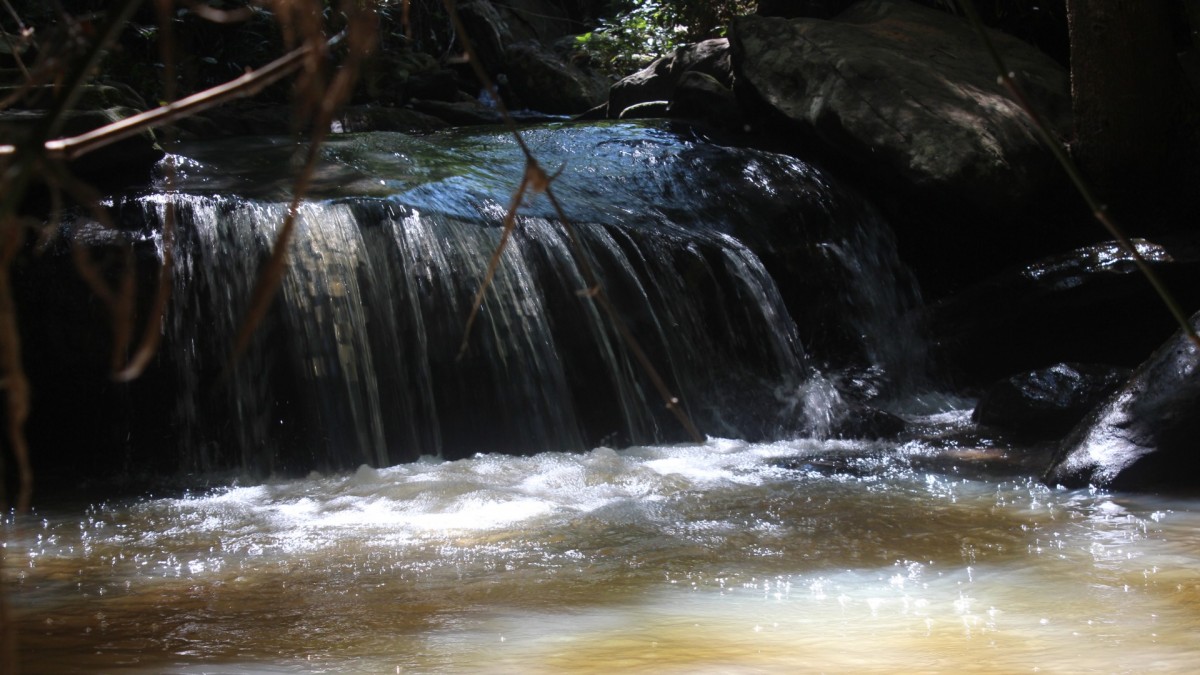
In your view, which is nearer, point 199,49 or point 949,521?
point 949,521

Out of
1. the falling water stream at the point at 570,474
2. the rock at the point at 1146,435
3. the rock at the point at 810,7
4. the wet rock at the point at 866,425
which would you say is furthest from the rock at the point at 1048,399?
the rock at the point at 810,7

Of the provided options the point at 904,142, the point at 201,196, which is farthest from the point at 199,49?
the point at 904,142

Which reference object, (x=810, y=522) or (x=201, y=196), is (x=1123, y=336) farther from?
(x=201, y=196)

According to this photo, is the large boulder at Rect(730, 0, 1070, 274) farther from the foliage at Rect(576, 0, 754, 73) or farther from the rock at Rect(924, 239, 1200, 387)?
the foliage at Rect(576, 0, 754, 73)

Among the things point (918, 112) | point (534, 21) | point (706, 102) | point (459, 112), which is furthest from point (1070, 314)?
point (534, 21)

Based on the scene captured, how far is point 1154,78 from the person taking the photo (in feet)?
26.6

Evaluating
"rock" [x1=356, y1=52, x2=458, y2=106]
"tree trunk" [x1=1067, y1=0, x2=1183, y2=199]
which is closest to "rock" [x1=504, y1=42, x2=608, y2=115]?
"rock" [x1=356, y1=52, x2=458, y2=106]

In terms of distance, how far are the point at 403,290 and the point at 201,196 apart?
1245 mm

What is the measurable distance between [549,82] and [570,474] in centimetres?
969

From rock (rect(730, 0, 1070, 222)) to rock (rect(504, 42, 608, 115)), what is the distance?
4493 millimetres

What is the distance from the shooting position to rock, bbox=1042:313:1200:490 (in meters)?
4.80

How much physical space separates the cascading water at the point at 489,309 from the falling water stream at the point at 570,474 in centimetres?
2

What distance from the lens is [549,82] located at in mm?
14359

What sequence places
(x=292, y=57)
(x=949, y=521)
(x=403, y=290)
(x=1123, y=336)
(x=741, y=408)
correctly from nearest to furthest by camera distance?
1. (x=292, y=57)
2. (x=949, y=521)
3. (x=403, y=290)
4. (x=741, y=408)
5. (x=1123, y=336)
